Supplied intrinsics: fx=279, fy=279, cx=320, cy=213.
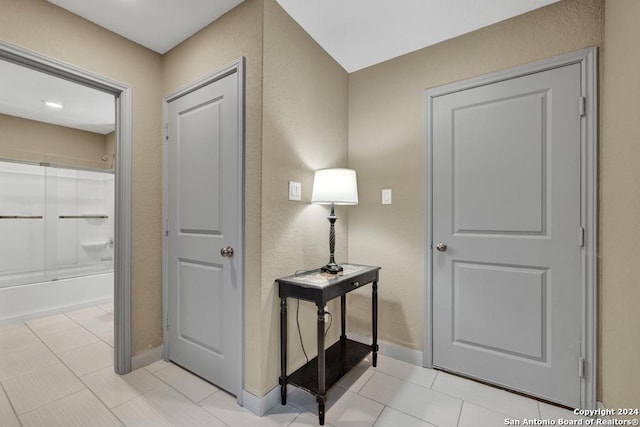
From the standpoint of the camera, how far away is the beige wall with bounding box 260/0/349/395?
5.44 feet

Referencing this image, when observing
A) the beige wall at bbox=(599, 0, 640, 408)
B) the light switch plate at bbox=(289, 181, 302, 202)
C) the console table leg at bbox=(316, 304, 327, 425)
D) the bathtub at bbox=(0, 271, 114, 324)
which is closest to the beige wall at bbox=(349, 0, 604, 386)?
the beige wall at bbox=(599, 0, 640, 408)

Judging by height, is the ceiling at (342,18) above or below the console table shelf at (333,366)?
above

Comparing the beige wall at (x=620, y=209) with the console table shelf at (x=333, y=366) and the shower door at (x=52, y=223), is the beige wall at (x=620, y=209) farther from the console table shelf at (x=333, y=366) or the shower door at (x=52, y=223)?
the shower door at (x=52, y=223)

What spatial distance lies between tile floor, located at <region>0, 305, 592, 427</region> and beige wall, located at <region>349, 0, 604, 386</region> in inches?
16.5

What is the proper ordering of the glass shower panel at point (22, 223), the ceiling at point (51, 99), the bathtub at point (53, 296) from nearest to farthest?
the ceiling at point (51, 99) < the bathtub at point (53, 296) < the glass shower panel at point (22, 223)

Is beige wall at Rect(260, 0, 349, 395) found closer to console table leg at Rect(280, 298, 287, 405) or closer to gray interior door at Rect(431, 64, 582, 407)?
console table leg at Rect(280, 298, 287, 405)

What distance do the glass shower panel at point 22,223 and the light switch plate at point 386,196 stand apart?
423cm

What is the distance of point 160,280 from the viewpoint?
2246 mm

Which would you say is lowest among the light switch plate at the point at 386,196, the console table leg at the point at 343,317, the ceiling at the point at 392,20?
the console table leg at the point at 343,317

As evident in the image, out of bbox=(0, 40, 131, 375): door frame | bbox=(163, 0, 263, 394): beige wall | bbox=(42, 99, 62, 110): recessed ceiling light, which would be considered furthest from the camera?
bbox=(42, 99, 62, 110): recessed ceiling light

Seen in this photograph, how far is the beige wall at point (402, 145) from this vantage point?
184 cm

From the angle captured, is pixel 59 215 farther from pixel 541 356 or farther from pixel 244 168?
pixel 541 356

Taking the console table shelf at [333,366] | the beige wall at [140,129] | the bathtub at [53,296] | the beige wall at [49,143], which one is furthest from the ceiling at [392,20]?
the beige wall at [49,143]

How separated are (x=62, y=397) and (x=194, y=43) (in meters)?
2.49
